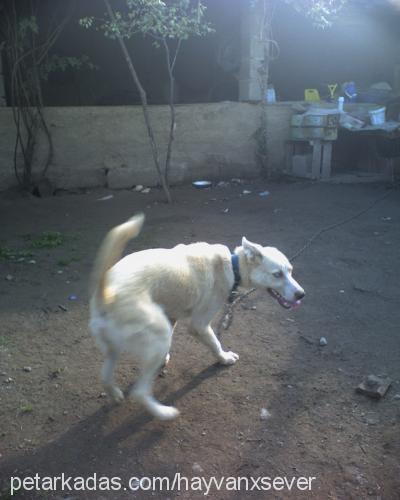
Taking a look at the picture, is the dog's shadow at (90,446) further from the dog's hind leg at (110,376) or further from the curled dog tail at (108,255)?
the curled dog tail at (108,255)

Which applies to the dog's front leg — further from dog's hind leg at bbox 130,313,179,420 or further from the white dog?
dog's hind leg at bbox 130,313,179,420

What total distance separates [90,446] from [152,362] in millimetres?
586

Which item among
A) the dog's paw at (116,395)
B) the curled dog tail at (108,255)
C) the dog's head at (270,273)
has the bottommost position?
the dog's paw at (116,395)

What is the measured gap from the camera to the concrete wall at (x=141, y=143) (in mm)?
8453

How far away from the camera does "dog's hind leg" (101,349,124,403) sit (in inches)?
115

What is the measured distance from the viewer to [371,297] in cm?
449

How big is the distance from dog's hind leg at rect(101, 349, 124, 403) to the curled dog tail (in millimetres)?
390

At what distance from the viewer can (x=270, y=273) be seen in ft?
10.8

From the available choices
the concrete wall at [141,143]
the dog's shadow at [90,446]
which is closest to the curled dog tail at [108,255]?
the dog's shadow at [90,446]

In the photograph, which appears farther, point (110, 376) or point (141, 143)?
point (141, 143)

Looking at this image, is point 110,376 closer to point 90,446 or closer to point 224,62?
point 90,446

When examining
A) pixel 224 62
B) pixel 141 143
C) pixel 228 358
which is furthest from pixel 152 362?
pixel 224 62

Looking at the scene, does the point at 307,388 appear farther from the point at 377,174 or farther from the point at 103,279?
the point at 377,174

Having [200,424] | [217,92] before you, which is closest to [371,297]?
[200,424]
